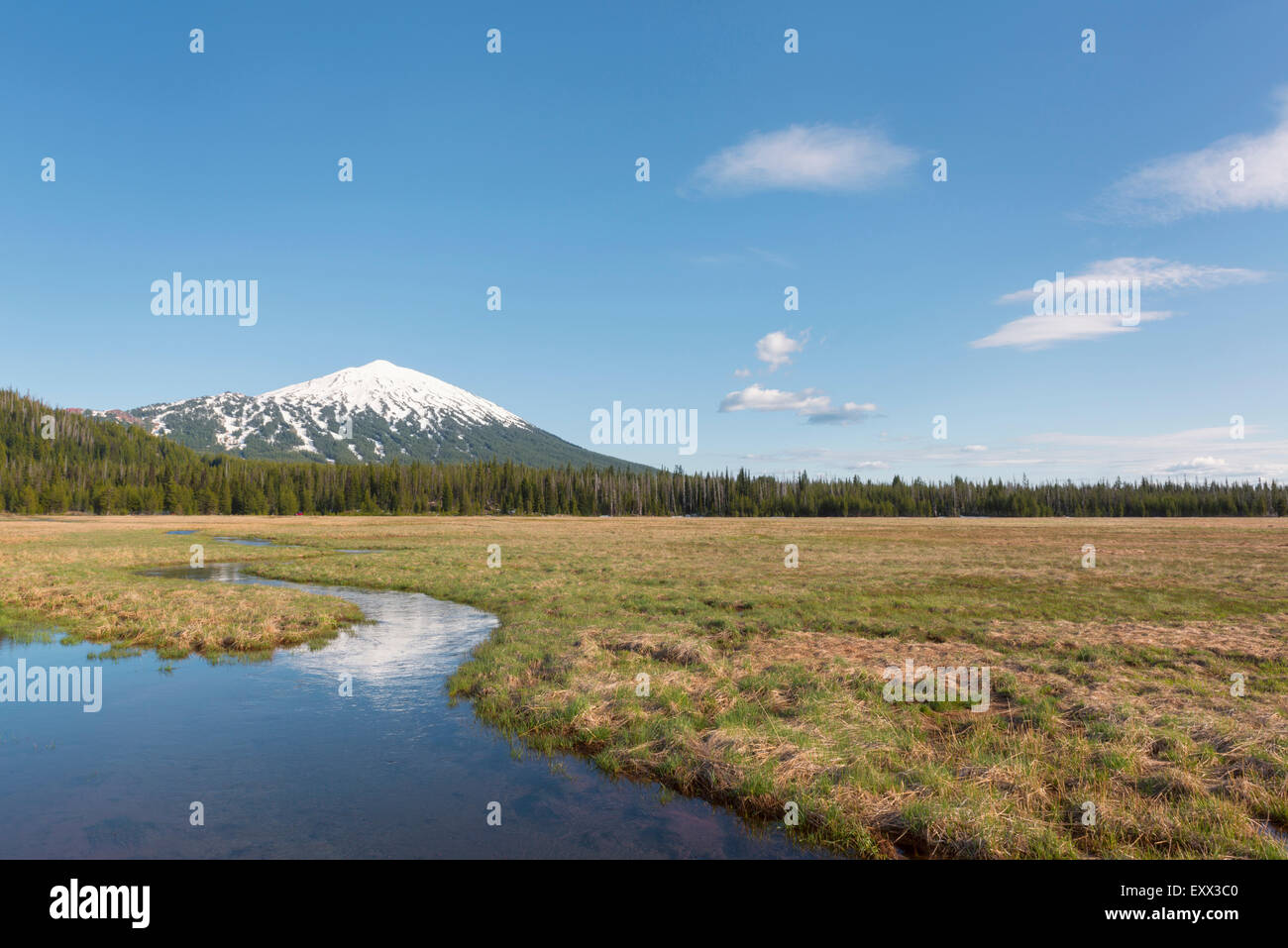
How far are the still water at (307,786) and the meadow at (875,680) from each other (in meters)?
1.13

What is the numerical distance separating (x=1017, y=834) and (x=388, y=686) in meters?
14.6

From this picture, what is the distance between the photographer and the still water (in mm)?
9016

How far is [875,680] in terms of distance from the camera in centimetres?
1564

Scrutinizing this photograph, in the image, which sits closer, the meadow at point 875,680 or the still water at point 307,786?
the still water at point 307,786

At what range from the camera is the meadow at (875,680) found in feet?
30.5

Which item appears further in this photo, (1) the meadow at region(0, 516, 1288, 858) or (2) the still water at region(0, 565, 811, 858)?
(1) the meadow at region(0, 516, 1288, 858)

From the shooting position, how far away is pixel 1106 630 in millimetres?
21656

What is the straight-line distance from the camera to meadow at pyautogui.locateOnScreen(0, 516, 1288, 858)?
928cm

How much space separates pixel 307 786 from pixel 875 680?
12502mm

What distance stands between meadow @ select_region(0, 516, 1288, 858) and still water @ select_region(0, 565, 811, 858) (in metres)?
1.13
